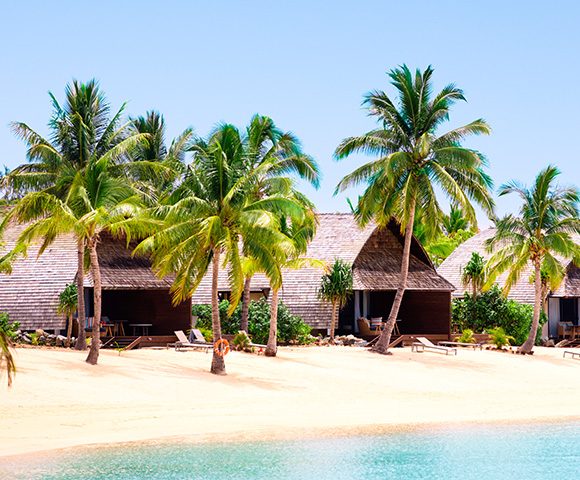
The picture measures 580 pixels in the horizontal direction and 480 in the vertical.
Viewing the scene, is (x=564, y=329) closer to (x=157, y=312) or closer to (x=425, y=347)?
(x=425, y=347)

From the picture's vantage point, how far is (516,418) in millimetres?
17750

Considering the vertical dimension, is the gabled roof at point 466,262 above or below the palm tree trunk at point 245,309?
above

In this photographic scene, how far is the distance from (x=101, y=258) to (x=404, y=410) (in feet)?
40.7

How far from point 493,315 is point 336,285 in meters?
7.33

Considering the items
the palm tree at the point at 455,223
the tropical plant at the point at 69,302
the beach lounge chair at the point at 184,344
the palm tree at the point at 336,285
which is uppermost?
the palm tree at the point at 455,223

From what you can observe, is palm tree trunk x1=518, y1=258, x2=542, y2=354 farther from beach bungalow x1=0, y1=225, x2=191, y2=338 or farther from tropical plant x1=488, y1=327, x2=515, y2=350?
beach bungalow x1=0, y1=225, x2=191, y2=338

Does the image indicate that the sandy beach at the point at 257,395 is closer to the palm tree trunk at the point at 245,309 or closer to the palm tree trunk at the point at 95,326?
the palm tree trunk at the point at 95,326

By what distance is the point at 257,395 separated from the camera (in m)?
18.7

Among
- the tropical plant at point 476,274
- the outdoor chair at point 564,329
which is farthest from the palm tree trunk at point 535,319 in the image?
the outdoor chair at point 564,329

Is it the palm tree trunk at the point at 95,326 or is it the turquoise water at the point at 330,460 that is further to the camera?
the palm tree trunk at the point at 95,326

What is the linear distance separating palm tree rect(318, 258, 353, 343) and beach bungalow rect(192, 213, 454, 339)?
0.63 m

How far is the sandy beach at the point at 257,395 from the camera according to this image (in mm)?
15281

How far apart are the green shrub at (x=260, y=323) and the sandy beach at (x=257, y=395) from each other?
41.7 inches

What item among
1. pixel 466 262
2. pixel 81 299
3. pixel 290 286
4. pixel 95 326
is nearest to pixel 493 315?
pixel 466 262
